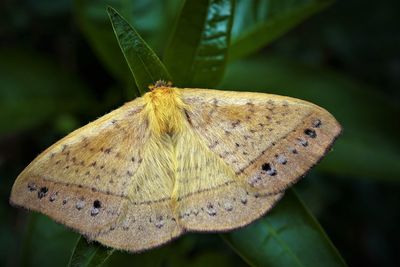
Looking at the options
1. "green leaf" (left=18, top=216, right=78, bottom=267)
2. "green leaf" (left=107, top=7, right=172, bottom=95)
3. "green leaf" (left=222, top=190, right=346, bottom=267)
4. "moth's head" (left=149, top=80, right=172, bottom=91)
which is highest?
"green leaf" (left=107, top=7, right=172, bottom=95)

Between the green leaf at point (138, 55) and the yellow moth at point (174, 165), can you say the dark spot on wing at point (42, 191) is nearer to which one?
the yellow moth at point (174, 165)

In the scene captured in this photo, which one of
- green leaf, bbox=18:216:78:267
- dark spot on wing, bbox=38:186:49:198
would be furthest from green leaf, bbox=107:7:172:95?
green leaf, bbox=18:216:78:267

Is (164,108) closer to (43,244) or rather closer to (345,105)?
(43,244)

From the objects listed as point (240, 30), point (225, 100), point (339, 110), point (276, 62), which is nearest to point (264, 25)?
point (240, 30)

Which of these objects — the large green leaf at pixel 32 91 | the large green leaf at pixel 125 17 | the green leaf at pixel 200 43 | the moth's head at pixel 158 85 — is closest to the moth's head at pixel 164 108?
the moth's head at pixel 158 85

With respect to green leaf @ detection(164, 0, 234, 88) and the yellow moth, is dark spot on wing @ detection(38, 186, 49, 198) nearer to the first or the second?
the yellow moth

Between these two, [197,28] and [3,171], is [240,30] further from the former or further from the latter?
[3,171]

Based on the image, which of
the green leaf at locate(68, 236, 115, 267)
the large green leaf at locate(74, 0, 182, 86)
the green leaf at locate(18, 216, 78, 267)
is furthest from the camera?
the large green leaf at locate(74, 0, 182, 86)
